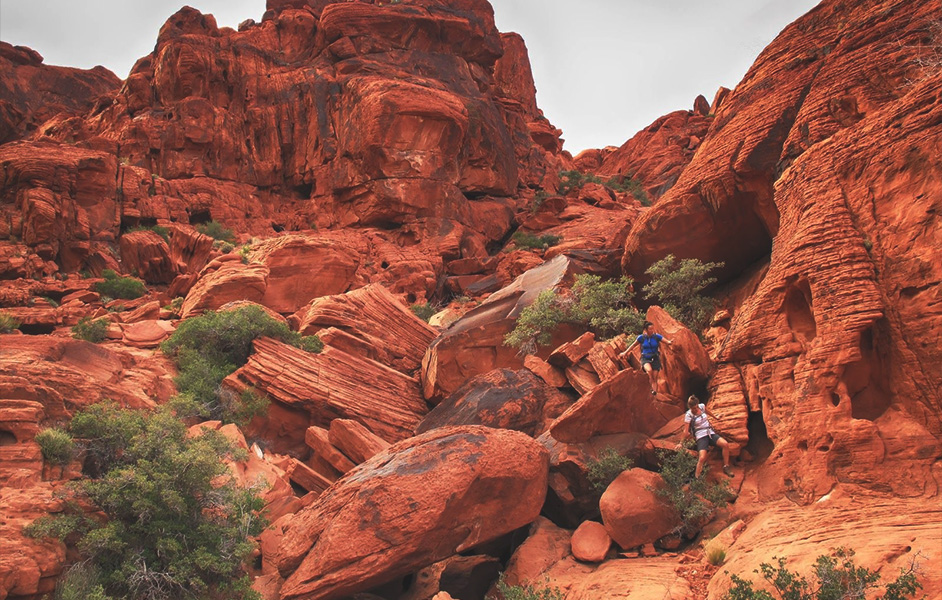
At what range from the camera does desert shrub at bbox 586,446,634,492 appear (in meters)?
10.1

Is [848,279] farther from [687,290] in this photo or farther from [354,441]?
[354,441]

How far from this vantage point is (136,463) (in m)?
9.36

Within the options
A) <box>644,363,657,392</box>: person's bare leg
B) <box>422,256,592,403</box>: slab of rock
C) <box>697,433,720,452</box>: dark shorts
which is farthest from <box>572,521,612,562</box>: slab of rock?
<box>422,256,592,403</box>: slab of rock

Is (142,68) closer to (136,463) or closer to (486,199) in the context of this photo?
(486,199)

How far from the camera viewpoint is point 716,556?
8.27 metres

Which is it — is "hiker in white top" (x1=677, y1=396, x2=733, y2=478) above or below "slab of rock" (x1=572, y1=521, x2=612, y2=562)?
above

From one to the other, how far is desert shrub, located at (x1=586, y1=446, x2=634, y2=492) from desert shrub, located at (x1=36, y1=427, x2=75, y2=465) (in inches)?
312

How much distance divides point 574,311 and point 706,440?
6.37 m

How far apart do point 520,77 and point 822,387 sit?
5272 cm

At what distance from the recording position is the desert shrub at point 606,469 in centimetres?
1012

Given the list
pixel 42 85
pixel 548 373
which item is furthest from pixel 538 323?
pixel 42 85

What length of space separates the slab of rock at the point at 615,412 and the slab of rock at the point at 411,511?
104 cm

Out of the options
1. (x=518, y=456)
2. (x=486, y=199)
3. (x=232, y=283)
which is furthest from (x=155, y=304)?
(x=486, y=199)

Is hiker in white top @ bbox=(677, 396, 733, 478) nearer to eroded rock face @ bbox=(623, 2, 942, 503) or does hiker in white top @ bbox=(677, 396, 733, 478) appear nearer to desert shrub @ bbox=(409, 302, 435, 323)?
eroded rock face @ bbox=(623, 2, 942, 503)
